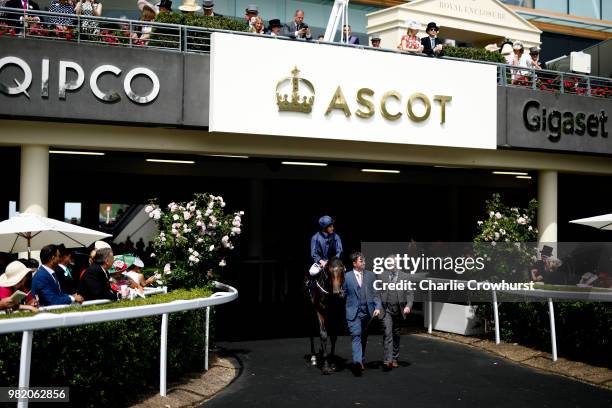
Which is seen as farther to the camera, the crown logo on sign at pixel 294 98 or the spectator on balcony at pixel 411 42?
the spectator on balcony at pixel 411 42

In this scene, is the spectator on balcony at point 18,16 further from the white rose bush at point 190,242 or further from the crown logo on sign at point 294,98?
the crown logo on sign at point 294,98

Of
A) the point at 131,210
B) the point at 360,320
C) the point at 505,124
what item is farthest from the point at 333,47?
the point at 131,210

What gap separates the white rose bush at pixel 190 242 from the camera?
537 inches

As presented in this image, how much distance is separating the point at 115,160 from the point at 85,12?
7826 millimetres

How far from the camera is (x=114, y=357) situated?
8.63 m

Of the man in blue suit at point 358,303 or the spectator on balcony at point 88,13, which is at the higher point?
the spectator on balcony at point 88,13

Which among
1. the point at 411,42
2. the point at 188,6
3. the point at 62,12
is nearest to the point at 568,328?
→ the point at 411,42

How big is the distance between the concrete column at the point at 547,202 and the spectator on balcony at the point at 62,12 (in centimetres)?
1310

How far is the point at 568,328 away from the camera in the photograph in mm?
12891

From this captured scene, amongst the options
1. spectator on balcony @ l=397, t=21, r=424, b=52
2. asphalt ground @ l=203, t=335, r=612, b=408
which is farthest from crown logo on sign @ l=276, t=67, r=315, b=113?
asphalt ground @ l=203, t=335, r=612, b=408

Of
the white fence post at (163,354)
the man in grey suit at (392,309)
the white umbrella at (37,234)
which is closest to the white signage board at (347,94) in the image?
the white umbrella at (37,234)

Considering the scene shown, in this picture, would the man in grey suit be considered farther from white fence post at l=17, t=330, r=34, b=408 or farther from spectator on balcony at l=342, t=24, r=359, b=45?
spectator on balcony at l=342, t=24, r=359, b=45

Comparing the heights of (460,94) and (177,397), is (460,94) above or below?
above

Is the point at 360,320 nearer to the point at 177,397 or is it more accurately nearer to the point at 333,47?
the point at 177,397
